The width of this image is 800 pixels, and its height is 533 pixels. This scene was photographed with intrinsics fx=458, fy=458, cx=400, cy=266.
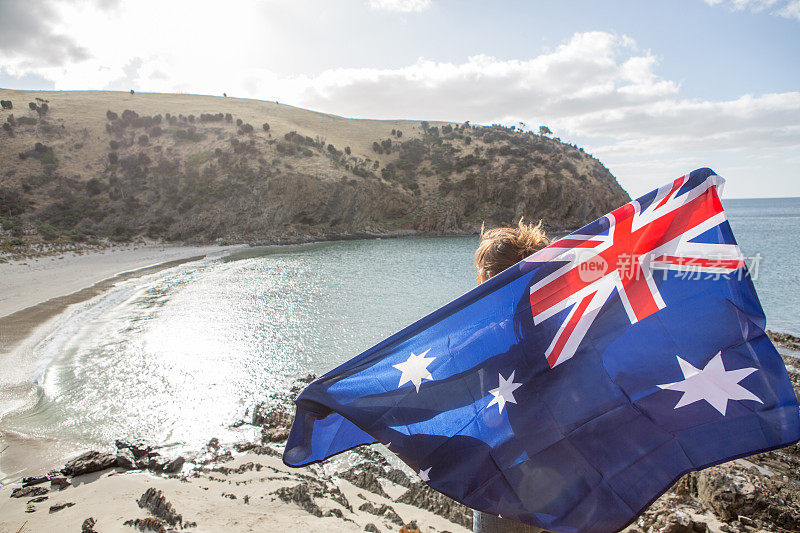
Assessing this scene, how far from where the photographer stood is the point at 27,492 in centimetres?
621

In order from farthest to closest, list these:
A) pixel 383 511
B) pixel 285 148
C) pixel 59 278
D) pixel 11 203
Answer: pixel 285 148, pixel 11 203, pixel 59 278, pixel 383 511

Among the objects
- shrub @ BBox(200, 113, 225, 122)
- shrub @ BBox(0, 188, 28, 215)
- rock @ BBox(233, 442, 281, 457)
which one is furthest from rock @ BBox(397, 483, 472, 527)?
shrub @ BBox(200, 113, 225, 122)

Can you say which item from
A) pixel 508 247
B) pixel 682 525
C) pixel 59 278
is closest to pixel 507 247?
pixel 508 247

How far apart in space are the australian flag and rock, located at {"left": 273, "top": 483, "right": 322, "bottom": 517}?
11.0 ft

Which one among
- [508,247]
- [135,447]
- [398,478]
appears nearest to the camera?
[508,247]

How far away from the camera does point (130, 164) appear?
55.4 m

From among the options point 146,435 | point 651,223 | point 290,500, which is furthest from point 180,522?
point 651,223

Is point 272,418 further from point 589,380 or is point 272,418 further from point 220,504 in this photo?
point 589,380

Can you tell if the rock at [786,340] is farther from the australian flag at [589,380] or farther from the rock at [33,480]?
the rock at [33,480]

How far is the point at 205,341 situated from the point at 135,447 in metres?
7.91

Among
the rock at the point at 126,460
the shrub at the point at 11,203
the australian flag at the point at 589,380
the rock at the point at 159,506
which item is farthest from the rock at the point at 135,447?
the shrub at the point at 11,203

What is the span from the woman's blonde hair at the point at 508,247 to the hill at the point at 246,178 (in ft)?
156

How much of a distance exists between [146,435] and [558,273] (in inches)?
354

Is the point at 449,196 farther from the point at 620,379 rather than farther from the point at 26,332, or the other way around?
the point at 620,379
